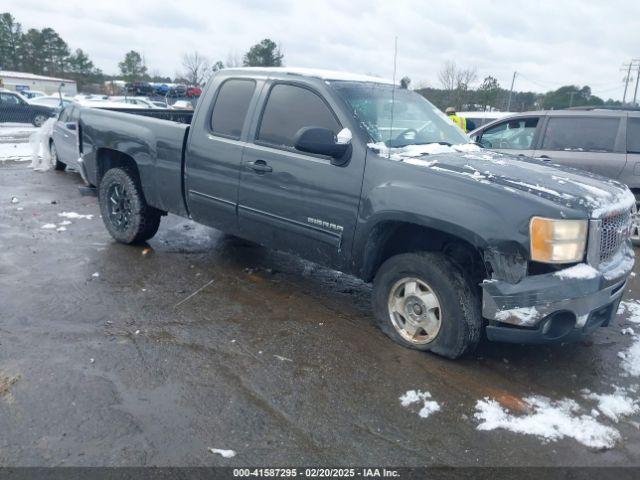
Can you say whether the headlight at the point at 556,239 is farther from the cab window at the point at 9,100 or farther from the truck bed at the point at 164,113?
the cab window at the point at 9,100

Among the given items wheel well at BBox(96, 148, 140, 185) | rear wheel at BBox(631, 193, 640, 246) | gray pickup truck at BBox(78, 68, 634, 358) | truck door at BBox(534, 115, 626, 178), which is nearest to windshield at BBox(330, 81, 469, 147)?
gray pickup truck at BBox(78, 68, 634, 358)

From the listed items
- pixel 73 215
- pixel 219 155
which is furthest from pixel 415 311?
pixel 73 215

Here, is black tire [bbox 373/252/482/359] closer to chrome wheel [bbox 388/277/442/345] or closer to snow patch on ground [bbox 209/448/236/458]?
chrome wheel [bbox 388/277/442/345]

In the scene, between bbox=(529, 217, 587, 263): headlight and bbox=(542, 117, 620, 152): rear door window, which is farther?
bbox=(542, 117, 620, 152): rear door window

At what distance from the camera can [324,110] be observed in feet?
13.5

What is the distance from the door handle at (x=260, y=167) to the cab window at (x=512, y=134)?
4.15 m

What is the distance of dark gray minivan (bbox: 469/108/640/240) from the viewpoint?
670 cm

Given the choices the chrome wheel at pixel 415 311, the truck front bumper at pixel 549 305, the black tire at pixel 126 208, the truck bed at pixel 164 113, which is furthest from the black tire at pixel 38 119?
the truck front bumper at pixel 549 305

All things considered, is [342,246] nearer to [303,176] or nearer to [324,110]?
[303,176]

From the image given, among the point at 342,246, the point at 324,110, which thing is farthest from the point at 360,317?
the point at 324,110

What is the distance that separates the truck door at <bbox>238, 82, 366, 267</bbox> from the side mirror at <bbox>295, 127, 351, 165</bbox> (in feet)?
0.25

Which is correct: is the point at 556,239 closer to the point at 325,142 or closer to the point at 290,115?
the point at 325,142

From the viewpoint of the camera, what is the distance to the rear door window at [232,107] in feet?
15.2

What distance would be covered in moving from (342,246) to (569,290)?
1585mm
